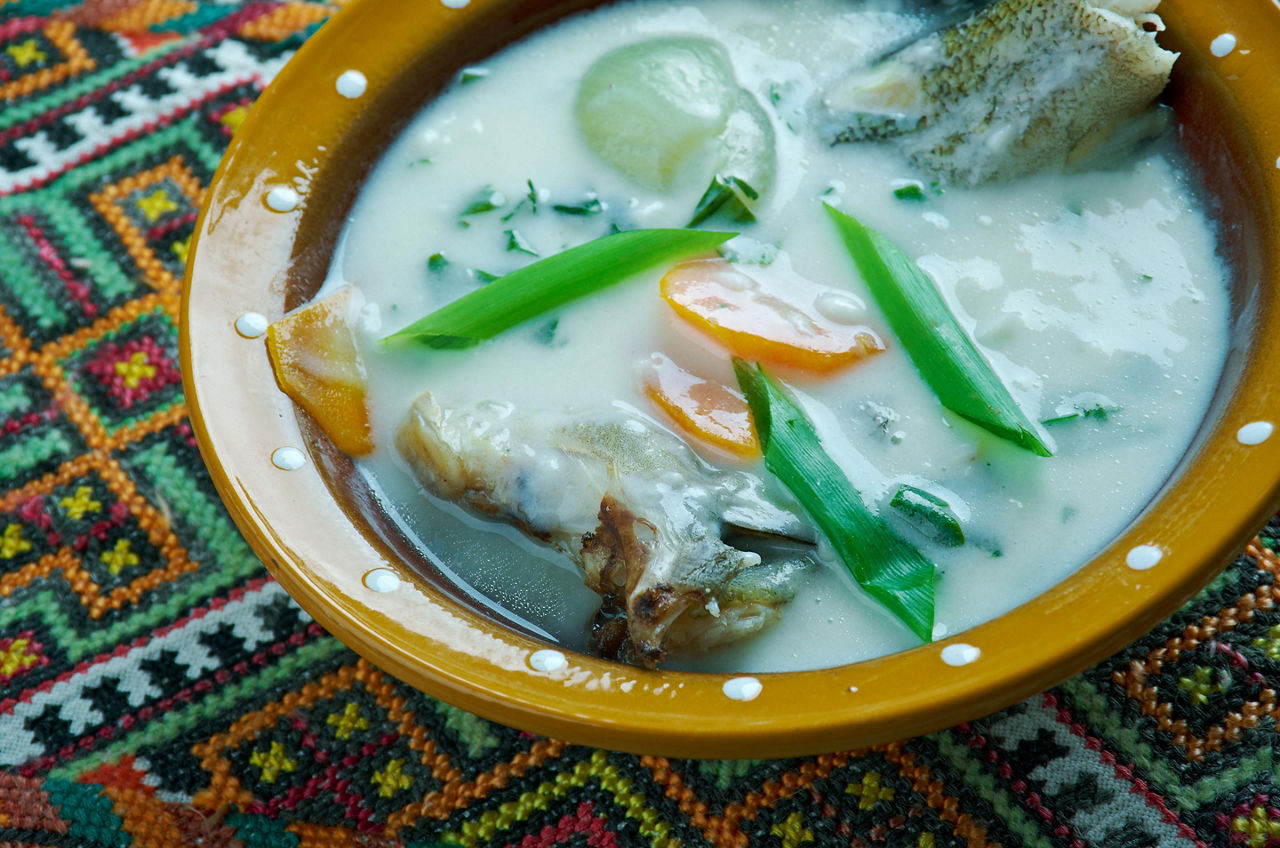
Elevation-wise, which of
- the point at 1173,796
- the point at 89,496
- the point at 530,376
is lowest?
the point at 89,496

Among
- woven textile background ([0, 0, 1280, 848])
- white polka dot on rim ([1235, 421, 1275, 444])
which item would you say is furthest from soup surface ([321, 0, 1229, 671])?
woven textile background ([0, 0, 1280, 848])

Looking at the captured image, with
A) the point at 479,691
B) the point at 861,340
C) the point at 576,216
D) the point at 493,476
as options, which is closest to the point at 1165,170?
the point at 861,340

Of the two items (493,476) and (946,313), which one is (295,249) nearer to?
(493,476)

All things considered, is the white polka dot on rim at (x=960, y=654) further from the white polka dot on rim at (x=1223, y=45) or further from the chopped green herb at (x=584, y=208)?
the white polka dot on rim at (x=1223, y=45)

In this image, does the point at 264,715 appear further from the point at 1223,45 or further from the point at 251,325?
the point at 1223,45

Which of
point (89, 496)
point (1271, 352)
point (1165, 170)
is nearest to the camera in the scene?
point (1271, 352)

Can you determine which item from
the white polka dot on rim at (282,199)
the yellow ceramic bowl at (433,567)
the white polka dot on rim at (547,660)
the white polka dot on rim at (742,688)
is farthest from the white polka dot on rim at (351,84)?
the white polka dot on rim at (742,688)
